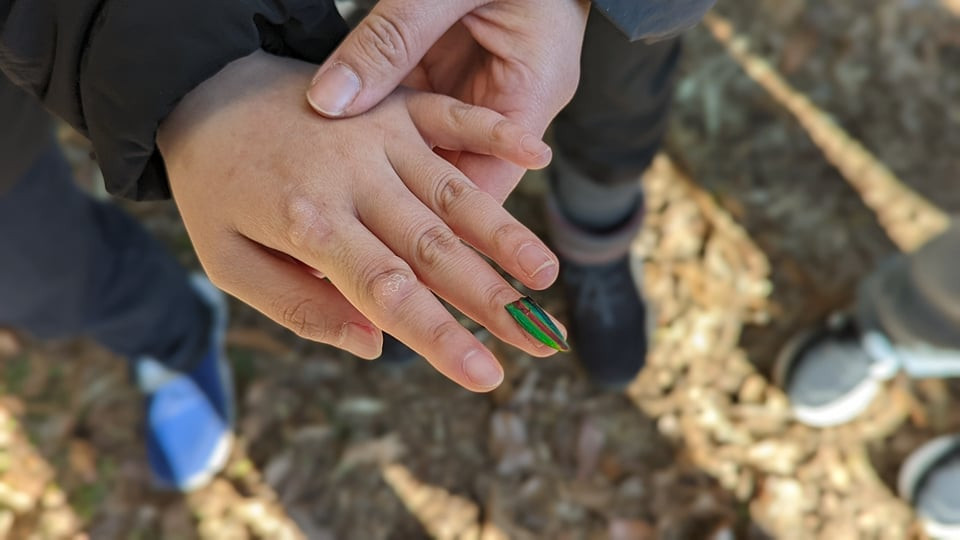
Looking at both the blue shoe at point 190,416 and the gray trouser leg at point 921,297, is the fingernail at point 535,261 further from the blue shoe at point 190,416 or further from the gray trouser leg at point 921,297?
the blue shoe at point 190,416

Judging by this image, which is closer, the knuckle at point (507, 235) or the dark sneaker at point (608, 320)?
the knuckle at point (507, 235)

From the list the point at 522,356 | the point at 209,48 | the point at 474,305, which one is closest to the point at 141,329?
the point at 522,356

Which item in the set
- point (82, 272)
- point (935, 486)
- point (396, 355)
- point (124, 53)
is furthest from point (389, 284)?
point (935, 486)

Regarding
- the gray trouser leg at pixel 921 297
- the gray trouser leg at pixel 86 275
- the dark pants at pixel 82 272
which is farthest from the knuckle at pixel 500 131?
the gray trouser leg at pixel 921 297

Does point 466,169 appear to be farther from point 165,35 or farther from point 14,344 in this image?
point 14,344

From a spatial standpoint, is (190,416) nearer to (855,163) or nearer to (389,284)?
(389,284)

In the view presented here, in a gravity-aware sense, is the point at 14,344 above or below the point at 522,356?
below
